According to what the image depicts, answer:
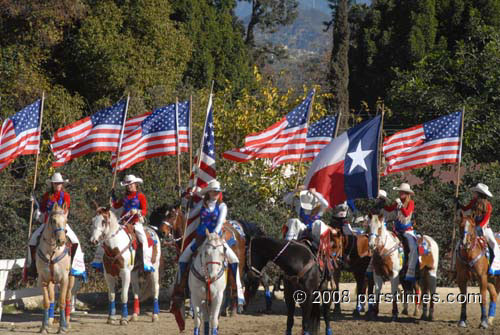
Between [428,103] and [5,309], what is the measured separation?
1671cm

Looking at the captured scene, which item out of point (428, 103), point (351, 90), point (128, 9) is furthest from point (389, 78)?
point (128, 9)

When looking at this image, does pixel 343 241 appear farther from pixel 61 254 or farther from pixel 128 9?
pixel 128 9

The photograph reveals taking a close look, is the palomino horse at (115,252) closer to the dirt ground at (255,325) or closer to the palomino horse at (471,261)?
the dirt ground at (255,325)

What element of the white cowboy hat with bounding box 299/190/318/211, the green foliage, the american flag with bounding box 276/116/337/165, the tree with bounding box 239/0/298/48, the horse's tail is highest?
the tree with bounding box 239/0/298/48

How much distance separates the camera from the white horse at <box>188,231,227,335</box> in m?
11.8

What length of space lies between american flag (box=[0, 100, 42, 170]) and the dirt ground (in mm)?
3283

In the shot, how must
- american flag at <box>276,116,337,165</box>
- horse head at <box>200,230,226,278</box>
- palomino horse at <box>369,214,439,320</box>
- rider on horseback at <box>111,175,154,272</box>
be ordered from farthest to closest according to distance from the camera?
american flag at <box>276,116,337,165</box>, rider on horseback at <box>111,175,154,272</box>, palomino horse at <box>369,214,439,320</box>, horse head at <box>200,230,226,278</box>

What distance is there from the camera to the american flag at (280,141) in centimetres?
1691

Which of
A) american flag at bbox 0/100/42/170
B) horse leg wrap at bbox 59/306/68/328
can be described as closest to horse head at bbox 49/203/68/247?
horse leg wrap at bbox 59/306/68/328

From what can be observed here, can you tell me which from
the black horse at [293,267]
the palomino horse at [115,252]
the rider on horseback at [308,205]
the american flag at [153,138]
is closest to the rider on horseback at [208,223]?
the black horse at [293,267]

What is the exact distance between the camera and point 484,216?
49.9 feet

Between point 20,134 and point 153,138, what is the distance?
2.72 metres

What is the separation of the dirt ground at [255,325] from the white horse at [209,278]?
2.73 meters

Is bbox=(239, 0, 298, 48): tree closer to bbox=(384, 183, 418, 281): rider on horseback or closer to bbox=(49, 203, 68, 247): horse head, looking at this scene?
bbox=(384, 183, 418, 281): rider on horseback
